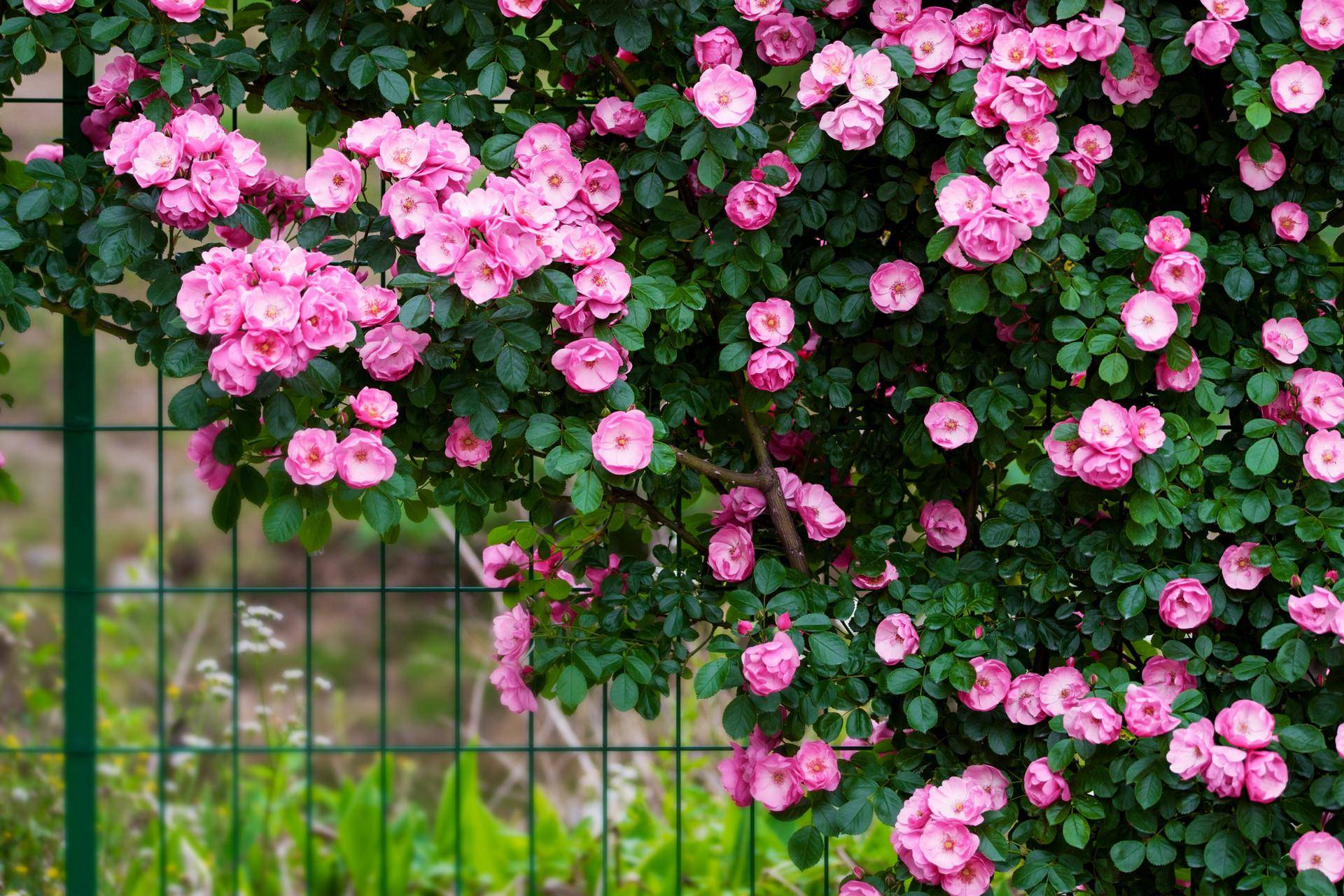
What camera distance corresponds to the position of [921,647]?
1585 mm

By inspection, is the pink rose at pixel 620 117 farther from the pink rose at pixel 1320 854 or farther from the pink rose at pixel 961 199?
the pink rose at pixel 1320 854

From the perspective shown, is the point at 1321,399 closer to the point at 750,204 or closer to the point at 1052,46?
the point at 1052,46

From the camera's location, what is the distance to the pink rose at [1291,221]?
5.17 feet

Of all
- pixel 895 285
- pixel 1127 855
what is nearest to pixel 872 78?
pixel 895 285

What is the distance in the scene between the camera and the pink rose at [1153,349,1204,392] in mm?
1538

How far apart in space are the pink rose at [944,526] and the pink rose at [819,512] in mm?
130

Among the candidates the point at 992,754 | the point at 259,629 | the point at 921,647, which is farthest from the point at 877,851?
the point at 259,629

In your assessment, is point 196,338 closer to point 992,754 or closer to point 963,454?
point 963,454

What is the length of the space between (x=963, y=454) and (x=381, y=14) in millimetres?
1014

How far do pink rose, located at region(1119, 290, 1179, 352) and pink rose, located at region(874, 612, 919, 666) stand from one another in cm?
46

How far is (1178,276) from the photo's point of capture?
1500 millimetres

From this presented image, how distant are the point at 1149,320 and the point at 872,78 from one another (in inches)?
17.9

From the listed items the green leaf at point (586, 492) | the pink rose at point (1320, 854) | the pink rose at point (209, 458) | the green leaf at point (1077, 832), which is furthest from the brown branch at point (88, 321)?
the pink rose at point (1320, 854)

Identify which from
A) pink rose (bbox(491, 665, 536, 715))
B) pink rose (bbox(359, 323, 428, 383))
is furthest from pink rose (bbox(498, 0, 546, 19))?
pink rose (bbox(491, 665, 536, 715))
